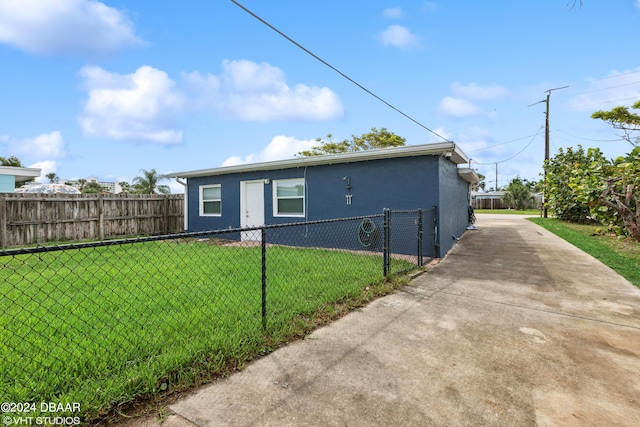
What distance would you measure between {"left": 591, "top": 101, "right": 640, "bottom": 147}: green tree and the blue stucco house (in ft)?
27.0

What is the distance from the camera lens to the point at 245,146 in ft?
50.0

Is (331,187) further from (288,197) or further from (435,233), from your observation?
(435,233)

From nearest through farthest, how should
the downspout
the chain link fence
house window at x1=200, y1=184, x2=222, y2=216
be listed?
the chain link fence → house window at x1=200, y1=184, x2=222, y2=216 → the downspout

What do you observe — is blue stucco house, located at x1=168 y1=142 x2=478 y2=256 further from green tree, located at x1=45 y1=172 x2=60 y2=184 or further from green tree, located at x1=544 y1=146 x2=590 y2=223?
green tree, located at x1=45 y1=172 x2=60 y2=184

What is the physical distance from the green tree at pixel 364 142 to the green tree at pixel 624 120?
40.1 ft

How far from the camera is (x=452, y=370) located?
91.0 inches

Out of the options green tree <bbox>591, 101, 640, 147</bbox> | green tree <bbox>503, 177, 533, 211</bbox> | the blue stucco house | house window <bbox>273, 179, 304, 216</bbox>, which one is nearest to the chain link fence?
the blue stucco house

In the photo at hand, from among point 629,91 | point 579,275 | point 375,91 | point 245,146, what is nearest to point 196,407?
point 579,275

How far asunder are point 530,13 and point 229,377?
27.1ft

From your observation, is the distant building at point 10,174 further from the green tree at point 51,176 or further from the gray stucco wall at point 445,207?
the green tree at point 51,176

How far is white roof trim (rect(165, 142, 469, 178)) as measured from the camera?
6.41 meters

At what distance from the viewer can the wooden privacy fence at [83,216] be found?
28.2 feet

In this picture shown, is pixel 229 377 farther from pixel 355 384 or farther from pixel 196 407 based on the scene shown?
pixel 355 384

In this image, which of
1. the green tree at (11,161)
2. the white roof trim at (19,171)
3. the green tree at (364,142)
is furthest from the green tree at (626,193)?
the green tree at (11,161)
